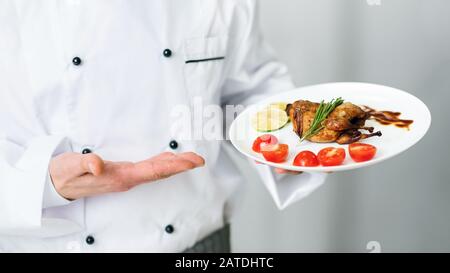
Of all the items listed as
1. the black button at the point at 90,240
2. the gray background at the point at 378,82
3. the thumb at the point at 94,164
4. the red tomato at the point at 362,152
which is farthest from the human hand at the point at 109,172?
the gray background at the point at 378,82

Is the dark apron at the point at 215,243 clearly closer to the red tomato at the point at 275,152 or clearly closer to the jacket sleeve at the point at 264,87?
the jacket sleeve at the point at 264,87

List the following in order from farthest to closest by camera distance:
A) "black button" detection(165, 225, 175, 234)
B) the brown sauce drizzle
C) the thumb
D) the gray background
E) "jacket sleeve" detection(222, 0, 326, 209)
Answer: the gray background, "jacket sleeve" detection(222, 0, 326, 209), "black button" detection(165, 225, 175, 234), the brown sauce drizzle, the thumb

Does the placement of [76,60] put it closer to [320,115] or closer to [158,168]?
[158,168]

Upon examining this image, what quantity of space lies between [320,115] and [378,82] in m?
0.45

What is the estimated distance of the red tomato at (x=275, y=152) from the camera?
2.57 ft

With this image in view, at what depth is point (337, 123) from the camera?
0.82 meters

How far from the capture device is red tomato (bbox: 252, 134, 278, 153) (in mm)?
814

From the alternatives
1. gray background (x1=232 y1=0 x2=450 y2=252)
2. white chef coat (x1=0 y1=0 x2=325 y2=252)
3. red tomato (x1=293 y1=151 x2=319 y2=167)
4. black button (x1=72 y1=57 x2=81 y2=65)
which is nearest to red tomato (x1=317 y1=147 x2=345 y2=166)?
red tomato (x1=293 y1=151 x2=319 y2=167)

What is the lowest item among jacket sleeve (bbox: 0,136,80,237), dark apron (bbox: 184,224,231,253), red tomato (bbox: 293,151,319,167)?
dark apron (bbox: 184,224,231,253)

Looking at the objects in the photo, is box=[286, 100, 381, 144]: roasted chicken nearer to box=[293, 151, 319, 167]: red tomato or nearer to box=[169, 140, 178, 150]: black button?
box=[293, 151, 319, 167]: red tomato

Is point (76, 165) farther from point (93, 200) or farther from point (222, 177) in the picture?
point (222, 177)

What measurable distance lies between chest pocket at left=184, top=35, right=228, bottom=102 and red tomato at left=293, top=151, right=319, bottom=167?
23cm
